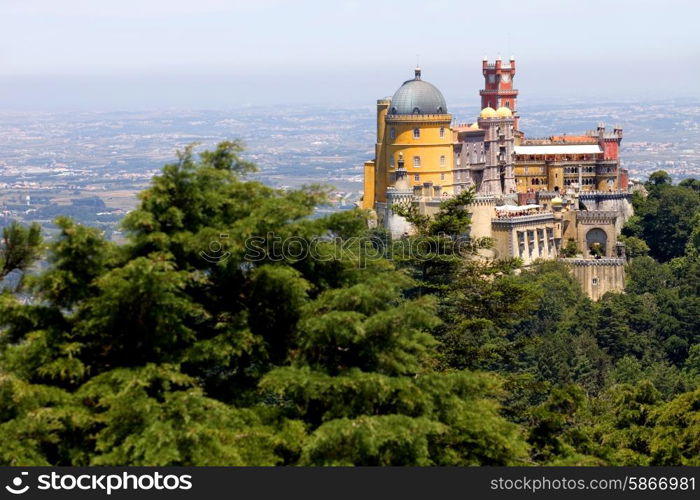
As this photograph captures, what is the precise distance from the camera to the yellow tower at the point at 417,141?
70.6 m

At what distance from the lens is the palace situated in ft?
217

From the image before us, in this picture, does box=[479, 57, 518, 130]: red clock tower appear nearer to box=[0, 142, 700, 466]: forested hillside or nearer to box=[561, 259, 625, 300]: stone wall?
box=[561, 259, 625, 300]: stone wall

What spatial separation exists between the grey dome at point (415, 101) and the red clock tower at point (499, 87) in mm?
13969

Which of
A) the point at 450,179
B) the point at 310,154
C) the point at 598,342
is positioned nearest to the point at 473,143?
the point at 450,179

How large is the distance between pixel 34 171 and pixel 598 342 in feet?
411

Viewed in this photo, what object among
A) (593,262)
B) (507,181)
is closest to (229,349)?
(593,262)

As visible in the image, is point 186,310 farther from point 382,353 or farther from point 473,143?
point 473,143

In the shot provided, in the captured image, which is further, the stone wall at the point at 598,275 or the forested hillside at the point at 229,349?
the stone wall at the point at 598,275

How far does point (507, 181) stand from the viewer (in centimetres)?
7594

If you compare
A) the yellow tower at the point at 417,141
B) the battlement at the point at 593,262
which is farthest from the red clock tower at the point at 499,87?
the battlement at the point at 593,262

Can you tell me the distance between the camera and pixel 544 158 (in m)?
78.4

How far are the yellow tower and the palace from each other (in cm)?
5

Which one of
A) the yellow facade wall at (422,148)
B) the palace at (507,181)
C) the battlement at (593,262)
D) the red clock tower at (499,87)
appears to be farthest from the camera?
the red clock tower at (499,87)

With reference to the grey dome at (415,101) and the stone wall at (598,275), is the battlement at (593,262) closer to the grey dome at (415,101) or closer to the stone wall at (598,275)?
the stone wall at (598,275)
